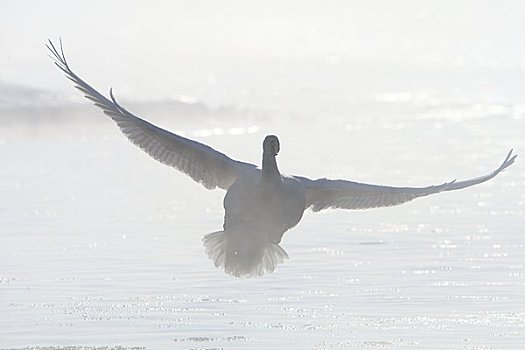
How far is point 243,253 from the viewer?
507 inches

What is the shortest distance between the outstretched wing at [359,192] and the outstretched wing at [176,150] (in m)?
0.70

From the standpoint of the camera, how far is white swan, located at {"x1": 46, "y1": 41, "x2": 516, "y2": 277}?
12586mm

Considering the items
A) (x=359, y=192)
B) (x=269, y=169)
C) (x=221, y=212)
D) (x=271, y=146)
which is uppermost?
(x=221, y=212)

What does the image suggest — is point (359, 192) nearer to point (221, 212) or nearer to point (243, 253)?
point (243, 253)

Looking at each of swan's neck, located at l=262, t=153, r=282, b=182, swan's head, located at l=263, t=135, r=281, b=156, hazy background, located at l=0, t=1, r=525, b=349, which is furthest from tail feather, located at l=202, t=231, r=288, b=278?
swan's head, located at l=263, t=135, r=281, b=156

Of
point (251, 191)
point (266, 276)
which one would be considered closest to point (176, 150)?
point (251, 191)

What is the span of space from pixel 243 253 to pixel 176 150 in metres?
1.21

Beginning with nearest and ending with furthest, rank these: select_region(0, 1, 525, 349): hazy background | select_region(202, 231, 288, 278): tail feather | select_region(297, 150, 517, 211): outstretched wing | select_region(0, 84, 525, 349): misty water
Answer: select_region(0, 84, 525, 349): misty water, select_region(0, 1, 525, 349): hazy background, select_region(202, 231, 288, 278): tail feather, select_region(297, 150, 517, 211): outstretched wing

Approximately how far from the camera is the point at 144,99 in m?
36.5

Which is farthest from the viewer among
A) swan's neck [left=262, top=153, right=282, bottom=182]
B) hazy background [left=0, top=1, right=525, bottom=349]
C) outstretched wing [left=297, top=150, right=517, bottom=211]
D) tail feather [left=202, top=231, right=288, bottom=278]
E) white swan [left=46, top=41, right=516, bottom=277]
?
outstretched wing [left=297, top=150, right=517, bottom=211]

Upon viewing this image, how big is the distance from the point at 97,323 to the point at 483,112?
2383 cm

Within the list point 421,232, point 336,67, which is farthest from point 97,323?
point 336,67

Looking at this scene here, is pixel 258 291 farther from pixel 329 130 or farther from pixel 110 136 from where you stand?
pixel 329 130

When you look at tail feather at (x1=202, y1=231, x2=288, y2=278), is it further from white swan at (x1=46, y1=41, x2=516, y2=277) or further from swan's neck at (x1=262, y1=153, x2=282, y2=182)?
swan's neck at (x1=262, y1=153, x2=282, y2=182)
